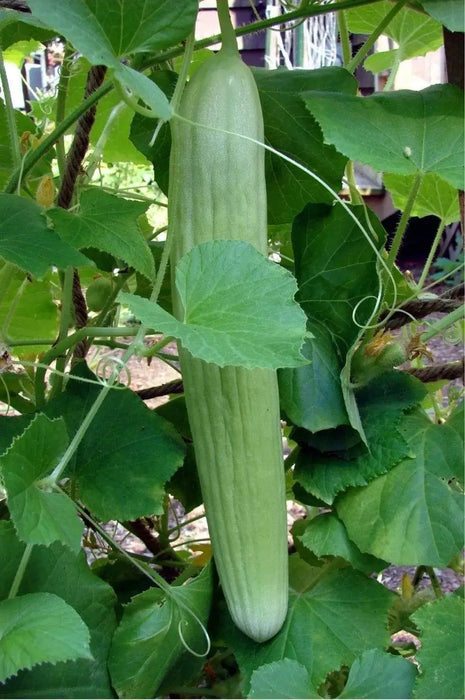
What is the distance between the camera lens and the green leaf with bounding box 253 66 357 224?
695 mm

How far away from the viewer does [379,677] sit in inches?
23.8

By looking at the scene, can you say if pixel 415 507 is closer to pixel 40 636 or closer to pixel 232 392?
pixel 232 392

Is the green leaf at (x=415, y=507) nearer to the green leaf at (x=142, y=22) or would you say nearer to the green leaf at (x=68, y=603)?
the green leaf at (x=68, y=603)

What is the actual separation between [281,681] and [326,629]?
0.09 metres

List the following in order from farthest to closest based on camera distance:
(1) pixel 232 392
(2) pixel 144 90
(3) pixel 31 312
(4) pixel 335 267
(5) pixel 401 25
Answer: (3) pixel 31 312
(5) pixel 401 25
(4) pixel 335 267
(1) pixel 232 392
(2) pixel 144 90

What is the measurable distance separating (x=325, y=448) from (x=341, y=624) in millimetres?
155

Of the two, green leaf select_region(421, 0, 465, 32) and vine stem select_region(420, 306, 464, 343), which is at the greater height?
green leaf select_region(421, 0, 465, 32)

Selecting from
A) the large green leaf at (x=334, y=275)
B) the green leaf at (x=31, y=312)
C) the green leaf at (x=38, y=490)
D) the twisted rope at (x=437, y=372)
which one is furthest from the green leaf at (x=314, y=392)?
the green leaf at (x=31, y=312)

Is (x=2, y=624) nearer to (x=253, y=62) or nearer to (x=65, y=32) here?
(x=65, y=32)

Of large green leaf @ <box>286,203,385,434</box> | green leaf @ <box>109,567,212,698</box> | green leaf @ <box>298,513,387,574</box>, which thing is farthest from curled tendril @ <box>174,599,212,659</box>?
large green leaf @ <box>286,203,385,434</box>

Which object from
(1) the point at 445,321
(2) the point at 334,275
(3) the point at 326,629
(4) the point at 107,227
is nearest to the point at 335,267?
(2) the point at 334,275

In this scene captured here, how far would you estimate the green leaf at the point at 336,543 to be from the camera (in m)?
0.67

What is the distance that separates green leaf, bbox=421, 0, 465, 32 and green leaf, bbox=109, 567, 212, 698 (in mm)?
487

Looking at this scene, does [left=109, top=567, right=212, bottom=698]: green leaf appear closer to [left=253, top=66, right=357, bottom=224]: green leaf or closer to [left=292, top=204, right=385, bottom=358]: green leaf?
[left=292, top=204, right=385, bottom=358]: green leaf
